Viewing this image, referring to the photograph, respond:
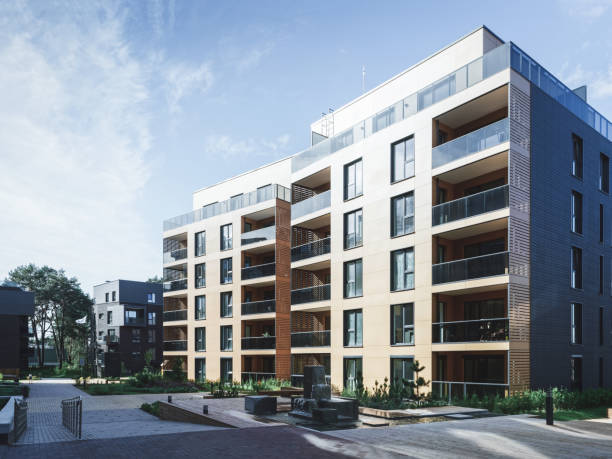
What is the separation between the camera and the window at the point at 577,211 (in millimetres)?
25664

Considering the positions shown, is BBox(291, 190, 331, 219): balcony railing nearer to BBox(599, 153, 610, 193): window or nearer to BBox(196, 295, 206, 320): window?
BBox(196, 295, 206, 320): window

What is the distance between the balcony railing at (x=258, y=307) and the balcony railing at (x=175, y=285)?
9.58 meters

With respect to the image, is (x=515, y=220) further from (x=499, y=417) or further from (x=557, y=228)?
(x=499, y=417)

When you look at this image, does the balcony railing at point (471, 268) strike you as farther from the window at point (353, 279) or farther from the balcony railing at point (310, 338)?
the balcony railing at point (310, 338)

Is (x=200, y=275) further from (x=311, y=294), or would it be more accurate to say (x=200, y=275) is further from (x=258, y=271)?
(x=311, y=294)

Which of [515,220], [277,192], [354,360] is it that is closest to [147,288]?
[277,192]

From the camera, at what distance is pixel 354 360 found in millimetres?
28594

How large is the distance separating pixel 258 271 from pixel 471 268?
1834 centimetres

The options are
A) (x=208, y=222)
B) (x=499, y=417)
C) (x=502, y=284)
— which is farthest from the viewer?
(x=208, y=222)

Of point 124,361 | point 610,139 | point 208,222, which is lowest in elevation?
point 124,361

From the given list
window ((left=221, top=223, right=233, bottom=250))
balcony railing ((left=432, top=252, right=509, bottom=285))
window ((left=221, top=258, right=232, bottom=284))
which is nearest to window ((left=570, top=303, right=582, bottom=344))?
balcony railing ((left=432, top=252, right=509, bottom=285))

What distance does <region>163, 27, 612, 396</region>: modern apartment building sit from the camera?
872 inches

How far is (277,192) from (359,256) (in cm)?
1052

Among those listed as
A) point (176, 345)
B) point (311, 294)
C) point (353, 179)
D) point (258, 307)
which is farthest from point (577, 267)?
point (176, 345)
